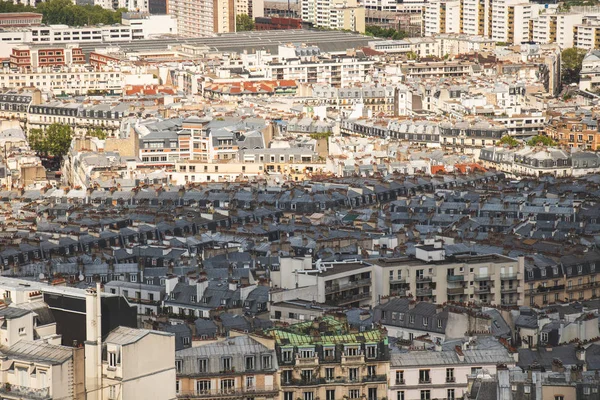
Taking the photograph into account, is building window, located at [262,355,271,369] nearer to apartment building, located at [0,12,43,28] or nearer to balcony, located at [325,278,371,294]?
balcony, located at [325,278,371,294]

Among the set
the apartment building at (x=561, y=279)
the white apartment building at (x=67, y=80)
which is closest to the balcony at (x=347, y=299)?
the apartment building at (x=561, y=279)

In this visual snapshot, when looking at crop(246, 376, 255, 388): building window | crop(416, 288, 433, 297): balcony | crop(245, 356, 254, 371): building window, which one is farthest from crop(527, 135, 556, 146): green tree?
crop(246, 376, 255, 388): building window

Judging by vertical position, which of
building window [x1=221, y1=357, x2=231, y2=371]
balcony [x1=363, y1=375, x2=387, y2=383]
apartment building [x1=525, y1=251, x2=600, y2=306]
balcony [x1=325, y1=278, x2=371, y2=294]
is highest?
building window [x1=221, y1=357, x2=231, y2=371]

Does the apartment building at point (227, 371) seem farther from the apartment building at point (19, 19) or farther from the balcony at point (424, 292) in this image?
the apartment building at point (19, 19)

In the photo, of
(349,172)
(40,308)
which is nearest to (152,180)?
(349,172)

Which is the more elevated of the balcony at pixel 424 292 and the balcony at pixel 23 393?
the balcony at pixel 23 393

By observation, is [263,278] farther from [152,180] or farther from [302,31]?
[302,31]
